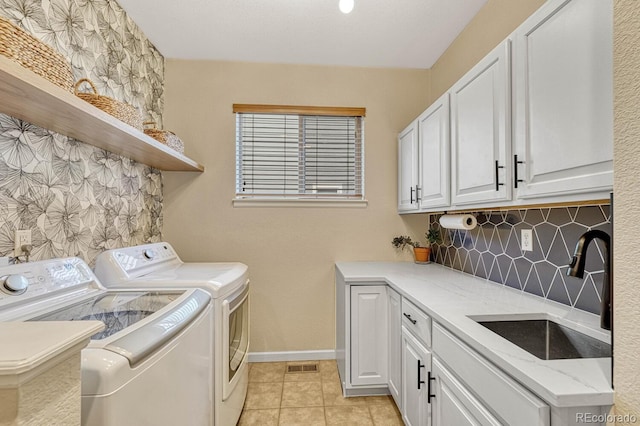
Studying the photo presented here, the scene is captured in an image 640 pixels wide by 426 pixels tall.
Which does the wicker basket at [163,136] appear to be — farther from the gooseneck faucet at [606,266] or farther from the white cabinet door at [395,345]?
the gooseneck faucet at [606,266]

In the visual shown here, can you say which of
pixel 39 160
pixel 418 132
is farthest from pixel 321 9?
pixel 39 160

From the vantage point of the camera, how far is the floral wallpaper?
4.10ft

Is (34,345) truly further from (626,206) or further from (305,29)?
(305,29)

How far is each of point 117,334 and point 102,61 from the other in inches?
66.0

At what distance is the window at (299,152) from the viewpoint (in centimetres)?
265

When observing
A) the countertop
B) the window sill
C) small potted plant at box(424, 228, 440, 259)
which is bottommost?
the countertop

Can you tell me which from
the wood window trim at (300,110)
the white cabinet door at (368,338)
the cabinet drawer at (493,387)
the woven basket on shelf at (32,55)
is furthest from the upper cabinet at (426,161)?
the woven basket on shelf at (32,55)

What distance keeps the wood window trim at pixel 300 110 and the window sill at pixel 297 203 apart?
0.77 m

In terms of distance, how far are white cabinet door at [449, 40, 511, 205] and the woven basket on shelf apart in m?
1.72

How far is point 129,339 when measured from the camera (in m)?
0.87

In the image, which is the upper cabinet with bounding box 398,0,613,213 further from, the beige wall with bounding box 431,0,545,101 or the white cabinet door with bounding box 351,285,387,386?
the white cabinet door with bounding box 351,285,387,386

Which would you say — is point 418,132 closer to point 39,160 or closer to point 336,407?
point 336,407

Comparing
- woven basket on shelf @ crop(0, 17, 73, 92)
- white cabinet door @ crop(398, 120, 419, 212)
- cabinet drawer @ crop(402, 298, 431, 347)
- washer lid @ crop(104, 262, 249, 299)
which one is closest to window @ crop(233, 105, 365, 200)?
white cabinet door @ crop(398, 120, 419, 212)

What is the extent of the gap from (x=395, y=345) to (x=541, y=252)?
3.20ft
